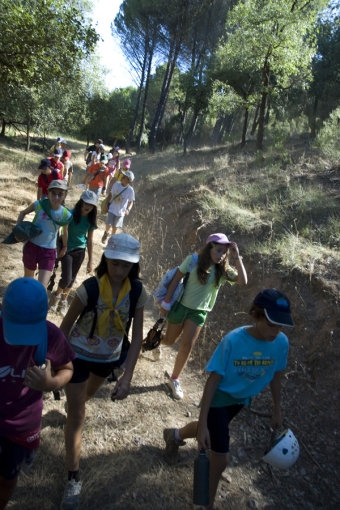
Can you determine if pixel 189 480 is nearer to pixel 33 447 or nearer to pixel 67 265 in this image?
pixel 33 447

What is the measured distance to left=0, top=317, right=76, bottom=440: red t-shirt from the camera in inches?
69.1

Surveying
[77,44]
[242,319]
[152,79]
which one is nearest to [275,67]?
[77,44]

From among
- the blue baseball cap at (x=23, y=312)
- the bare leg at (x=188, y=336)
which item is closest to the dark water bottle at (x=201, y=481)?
the blue baseball cap at (x=23, y=312)

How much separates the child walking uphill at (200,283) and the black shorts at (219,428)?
1.23 meters

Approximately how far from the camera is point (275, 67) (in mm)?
13117

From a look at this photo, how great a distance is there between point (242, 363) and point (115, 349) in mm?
839

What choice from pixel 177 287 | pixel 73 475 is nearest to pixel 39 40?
pixel 177 287

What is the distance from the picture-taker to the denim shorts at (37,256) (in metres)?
4.07

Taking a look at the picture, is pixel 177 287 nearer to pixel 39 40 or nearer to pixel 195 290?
pixel 195 290

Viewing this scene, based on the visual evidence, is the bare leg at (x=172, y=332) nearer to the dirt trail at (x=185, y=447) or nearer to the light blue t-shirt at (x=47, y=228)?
the dirt trail at (x=185, y=447)

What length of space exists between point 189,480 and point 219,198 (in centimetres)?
632

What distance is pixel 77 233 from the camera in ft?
14.5

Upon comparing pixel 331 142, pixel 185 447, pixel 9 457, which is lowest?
pixel 185 447

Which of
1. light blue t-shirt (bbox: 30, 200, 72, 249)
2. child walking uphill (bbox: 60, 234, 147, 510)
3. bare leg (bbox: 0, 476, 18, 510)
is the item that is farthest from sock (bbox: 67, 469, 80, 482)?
light blue t-shirt (bbox: 30, 200, 72, 249)
